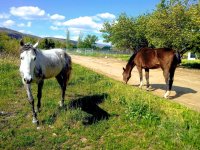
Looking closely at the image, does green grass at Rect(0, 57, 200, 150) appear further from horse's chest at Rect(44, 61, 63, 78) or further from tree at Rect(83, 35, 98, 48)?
tree at Rect(83, 35, 98, 48)

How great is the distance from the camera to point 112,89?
14.1m

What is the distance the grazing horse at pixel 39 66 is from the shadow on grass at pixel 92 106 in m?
0.72

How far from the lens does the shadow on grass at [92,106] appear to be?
947 cm

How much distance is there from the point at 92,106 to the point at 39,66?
8.78 ft

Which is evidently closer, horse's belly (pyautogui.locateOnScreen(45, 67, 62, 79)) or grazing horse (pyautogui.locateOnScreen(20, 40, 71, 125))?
grazing horse (pyautogui.locateOnScreen(20, 40, 71, 125))

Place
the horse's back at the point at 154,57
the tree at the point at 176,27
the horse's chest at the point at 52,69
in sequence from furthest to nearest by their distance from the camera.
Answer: the tree at the point at 176,27 < the horse's back at the point at 154,57 < the horse's chest at the point at 52,69

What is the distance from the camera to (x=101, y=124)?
8.88 m

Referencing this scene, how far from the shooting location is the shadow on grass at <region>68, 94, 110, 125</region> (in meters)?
9.47

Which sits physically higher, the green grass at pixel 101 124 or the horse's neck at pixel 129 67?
the horse's neck at pixel 129 67

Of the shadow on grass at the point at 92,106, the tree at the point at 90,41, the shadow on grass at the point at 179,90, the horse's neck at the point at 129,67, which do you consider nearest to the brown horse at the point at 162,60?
Result: the horse's neck at the point at 129,67

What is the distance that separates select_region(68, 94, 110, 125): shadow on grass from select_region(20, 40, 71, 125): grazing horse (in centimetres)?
72

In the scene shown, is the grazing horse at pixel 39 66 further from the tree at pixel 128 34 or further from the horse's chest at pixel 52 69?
the tree at pixel 128 34

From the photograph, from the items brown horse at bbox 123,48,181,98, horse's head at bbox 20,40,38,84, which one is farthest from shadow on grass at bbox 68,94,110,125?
brown horse at bbox 123,48,181,98

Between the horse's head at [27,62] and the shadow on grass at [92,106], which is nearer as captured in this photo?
the horse's head at [27,62]
